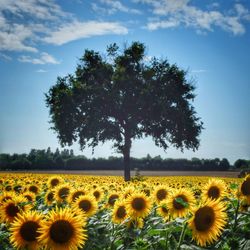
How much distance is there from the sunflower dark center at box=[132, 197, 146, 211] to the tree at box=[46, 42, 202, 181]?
26.5 metres

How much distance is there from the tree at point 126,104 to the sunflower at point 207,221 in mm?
27915

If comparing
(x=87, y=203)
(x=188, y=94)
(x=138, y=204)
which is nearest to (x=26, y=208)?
(x=87, y=203)

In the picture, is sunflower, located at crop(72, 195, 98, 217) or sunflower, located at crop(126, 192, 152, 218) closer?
sunflower, located at crop(126, 192, 152, 218)

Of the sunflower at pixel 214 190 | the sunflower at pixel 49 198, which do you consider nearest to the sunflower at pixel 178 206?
the sunflower at pixel 214 190

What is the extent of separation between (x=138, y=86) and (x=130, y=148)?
18.7 feet

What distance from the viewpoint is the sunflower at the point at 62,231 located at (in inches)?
123

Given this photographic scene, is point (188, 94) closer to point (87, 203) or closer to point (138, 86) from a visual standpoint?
point (138, 86)

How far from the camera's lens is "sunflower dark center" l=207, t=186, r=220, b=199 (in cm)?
457

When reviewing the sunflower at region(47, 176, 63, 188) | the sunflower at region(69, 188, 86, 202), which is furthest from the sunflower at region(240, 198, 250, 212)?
the sunflower at region(47, 176, 63, 188)

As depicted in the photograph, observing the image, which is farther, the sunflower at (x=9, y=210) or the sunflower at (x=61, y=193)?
the sunflower at (x=61, y=193)

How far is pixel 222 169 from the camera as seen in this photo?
61656mm

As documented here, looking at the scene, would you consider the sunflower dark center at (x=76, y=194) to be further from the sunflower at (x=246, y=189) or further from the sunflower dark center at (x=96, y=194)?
the sunflower at (x=246, y=189)

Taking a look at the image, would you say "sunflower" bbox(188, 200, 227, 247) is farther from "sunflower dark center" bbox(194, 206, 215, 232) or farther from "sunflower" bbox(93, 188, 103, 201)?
"sunflower" bbox(93, 188, 103, 201)

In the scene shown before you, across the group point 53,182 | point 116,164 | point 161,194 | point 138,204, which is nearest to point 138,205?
point 138,204
